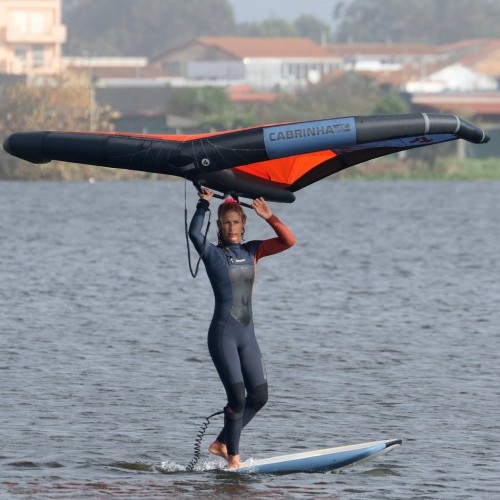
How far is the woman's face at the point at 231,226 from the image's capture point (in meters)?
16.2

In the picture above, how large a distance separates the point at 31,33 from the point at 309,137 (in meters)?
173

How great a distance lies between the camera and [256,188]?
17.0 metres

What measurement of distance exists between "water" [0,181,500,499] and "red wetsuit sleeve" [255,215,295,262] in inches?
93.0

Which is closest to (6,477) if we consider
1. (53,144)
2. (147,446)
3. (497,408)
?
(147,446)

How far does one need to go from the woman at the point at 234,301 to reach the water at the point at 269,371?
97 cm

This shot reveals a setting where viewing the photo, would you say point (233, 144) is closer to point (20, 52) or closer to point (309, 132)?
point (309, 132)

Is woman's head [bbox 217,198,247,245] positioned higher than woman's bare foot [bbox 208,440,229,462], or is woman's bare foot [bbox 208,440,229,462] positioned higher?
woman's head [bbox 217,198,247,245]

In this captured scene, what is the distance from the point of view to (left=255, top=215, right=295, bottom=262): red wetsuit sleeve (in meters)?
16.3

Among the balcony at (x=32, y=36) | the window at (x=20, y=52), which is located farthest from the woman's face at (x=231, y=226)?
the balcony at (x=32, y=36)

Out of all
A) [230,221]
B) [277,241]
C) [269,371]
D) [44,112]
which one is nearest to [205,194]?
[230,221]

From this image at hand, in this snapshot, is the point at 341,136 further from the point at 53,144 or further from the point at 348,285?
the point at 348,285

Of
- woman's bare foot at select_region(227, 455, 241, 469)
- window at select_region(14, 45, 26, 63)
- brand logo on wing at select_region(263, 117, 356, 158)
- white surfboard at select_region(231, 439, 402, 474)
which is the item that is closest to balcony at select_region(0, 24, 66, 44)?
window at select_region(14, 45, 26, 63)

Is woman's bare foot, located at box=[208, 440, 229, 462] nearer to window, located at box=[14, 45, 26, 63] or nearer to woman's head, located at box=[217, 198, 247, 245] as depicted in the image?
woman's head, located at box=[217, 198, 247, 245]

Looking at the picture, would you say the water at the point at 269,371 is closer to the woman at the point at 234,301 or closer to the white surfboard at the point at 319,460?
the white surfboard at the point at 319,460
